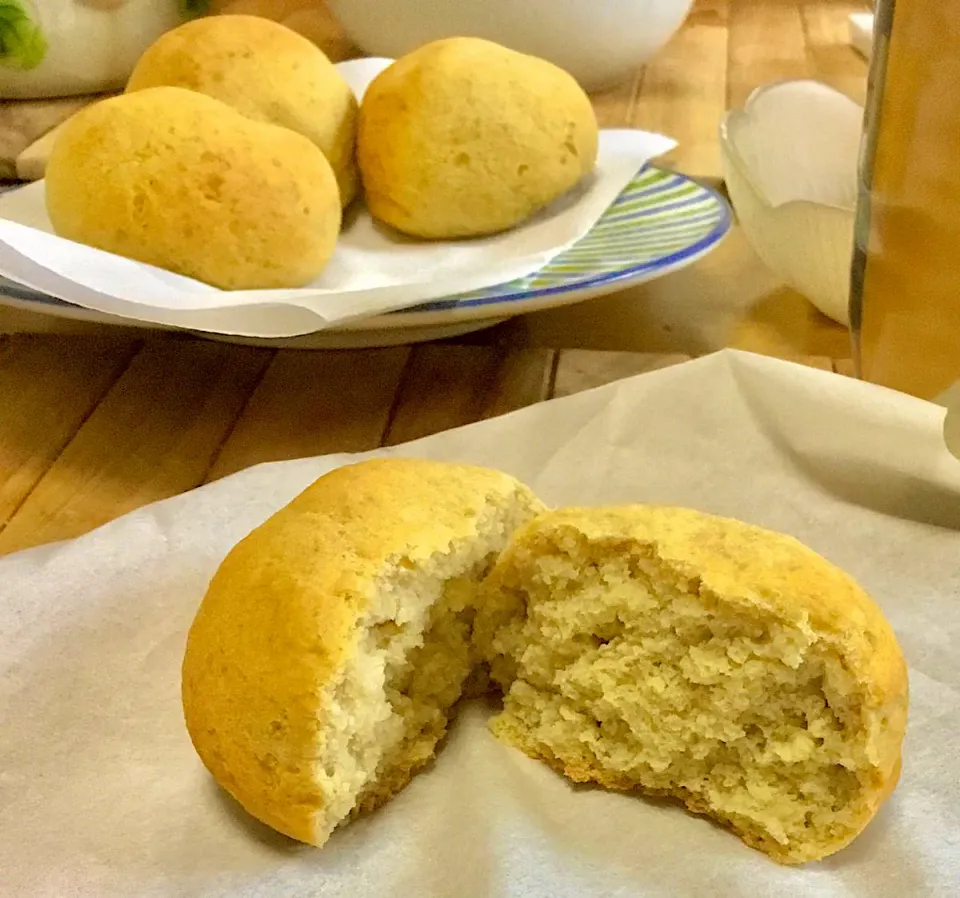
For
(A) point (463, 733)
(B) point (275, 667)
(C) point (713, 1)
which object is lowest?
(C) point (713, 1)

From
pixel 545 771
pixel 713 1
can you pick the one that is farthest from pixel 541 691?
pixel 713 1

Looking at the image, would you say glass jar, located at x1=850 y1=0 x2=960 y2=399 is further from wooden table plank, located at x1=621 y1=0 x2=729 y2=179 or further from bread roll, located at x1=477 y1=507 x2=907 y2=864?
wooden table plank, located at x1=621 y1=0 x2=729 y2=179

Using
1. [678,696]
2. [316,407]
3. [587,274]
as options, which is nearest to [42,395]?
[316,407]

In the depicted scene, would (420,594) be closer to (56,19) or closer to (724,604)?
(724,604)

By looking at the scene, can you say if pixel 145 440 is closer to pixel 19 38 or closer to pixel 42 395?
pixel 42 395

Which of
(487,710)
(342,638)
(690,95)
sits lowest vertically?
(690,95)

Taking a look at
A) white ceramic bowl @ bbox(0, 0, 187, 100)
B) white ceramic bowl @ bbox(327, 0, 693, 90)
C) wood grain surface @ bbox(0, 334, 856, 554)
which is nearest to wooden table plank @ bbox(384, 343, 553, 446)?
wood grain surface @ bbox(0, 334, 856, 554)
